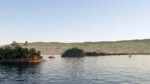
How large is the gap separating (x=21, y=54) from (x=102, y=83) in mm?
129543

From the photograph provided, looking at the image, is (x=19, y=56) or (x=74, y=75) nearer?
(x=74, y=75)

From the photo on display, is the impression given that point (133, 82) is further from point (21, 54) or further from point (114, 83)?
point (21, 54)

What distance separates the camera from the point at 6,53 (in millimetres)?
170500

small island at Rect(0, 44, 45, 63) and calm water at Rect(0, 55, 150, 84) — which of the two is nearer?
calm water at Rect(0, 55, 150, 84)

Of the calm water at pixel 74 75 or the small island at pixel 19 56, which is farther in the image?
the small island at pixel 19 56

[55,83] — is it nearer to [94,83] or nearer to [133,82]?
[94,83]

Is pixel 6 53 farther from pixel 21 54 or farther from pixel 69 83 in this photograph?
pixel 69 83

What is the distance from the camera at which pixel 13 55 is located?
6467 inches

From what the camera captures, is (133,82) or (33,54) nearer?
(133,82)

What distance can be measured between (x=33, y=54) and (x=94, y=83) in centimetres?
12861

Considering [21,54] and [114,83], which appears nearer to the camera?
[114,83]

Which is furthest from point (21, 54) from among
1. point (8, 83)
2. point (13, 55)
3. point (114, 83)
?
point (114, 83)

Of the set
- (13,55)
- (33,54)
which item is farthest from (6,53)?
(33,54)

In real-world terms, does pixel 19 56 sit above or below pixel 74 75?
above
